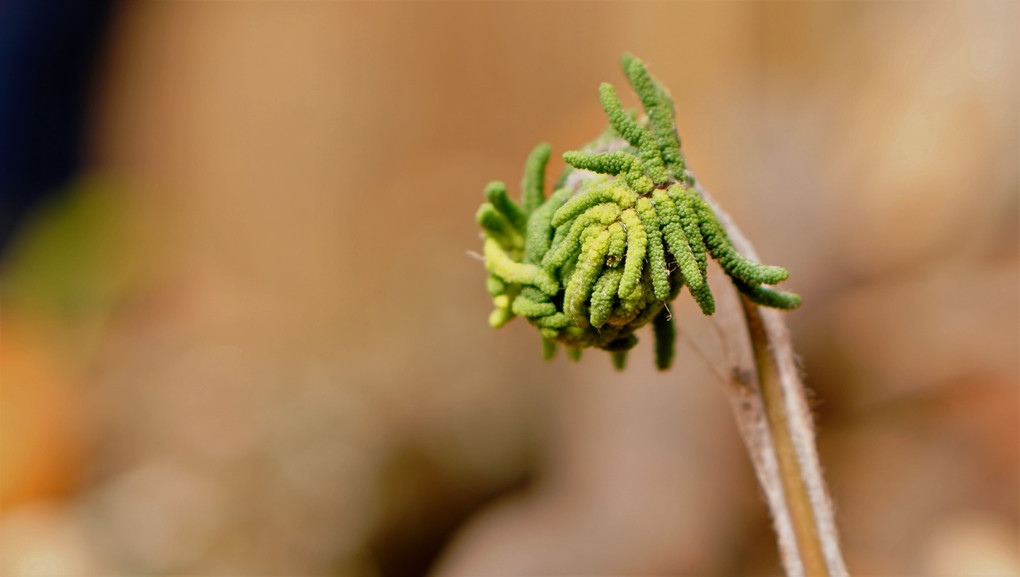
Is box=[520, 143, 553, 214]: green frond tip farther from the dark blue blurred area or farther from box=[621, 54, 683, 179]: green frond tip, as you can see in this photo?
the dark blue blurred area

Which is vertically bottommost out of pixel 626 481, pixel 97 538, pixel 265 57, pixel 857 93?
pixel 626 481

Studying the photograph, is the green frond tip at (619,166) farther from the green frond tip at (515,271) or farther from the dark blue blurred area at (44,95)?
the dark blue blurred area at (44,95)

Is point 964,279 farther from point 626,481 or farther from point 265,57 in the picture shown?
point 265,57

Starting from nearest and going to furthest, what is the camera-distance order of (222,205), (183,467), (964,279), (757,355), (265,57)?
(757,355)
(964,279)
(183,467)
(265,57)
(222,205)

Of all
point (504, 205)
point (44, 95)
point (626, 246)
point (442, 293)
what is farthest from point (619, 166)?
point (44, 95)

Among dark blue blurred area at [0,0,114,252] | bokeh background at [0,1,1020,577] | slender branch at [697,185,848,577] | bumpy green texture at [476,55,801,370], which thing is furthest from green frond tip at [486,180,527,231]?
dark blue blurred area at [0,0,114,252]

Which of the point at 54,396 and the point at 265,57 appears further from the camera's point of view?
the point at 265,57

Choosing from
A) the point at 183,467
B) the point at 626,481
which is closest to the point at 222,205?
the point at 183,467
